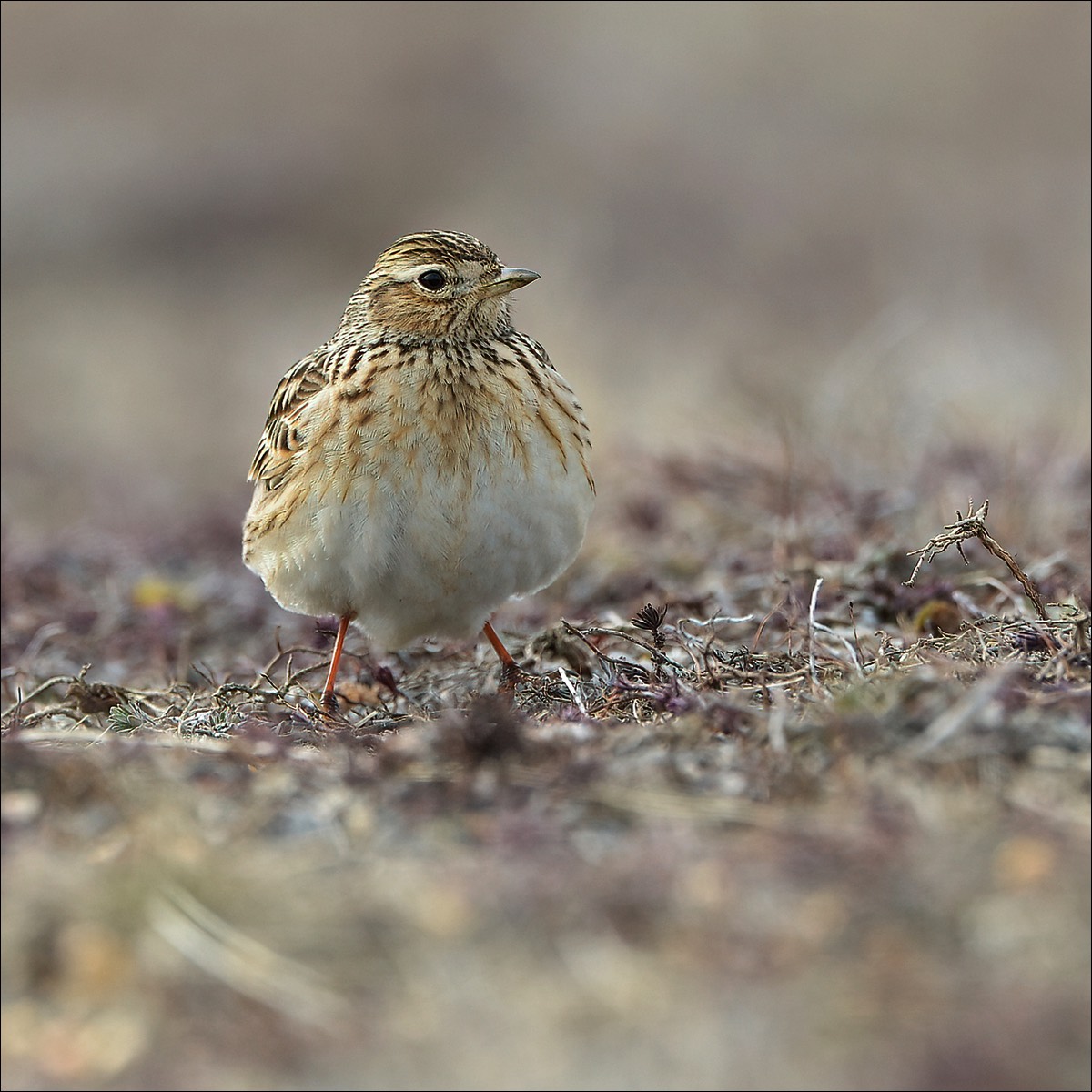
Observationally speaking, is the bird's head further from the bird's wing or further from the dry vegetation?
the dry vegetation

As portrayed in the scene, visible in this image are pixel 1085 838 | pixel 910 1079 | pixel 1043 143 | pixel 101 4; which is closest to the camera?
pixel 910 1079

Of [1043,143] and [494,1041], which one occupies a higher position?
[1043,143]

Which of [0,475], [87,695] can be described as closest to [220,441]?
[0,475]

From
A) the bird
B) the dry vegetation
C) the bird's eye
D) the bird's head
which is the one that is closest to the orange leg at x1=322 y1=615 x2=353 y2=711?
the bird

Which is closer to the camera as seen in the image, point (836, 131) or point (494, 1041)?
point (494, 1041)

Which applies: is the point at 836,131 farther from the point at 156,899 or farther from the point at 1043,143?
the point at 156,899

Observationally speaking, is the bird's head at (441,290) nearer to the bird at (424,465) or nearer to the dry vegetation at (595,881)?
the bird at (424,465)

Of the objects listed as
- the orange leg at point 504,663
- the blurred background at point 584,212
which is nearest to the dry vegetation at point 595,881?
the orange leg at point 504,663
